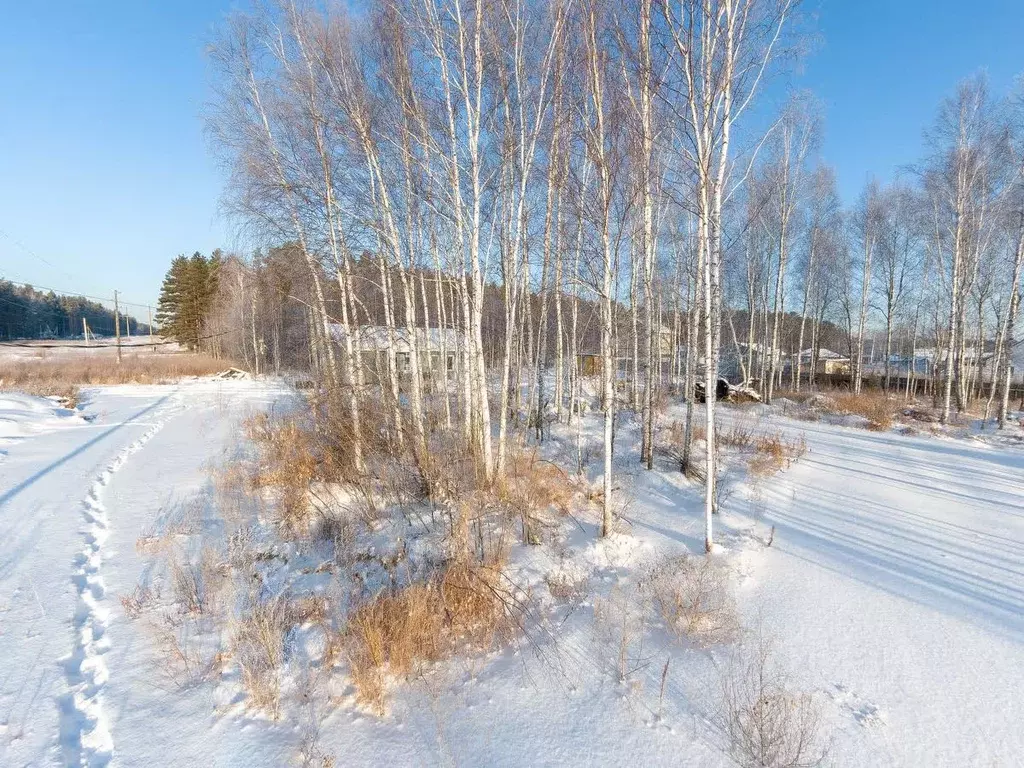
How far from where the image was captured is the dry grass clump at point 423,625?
9.39 feet

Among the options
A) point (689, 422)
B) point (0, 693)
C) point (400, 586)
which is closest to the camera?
point (0, 693)

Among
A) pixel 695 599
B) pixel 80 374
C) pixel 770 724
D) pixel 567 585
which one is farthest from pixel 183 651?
pixel 80 374

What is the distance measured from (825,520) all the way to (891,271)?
21.1 metres

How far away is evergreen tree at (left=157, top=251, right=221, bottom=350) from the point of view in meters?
43.9

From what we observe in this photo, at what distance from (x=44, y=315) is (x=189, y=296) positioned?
4415 cm

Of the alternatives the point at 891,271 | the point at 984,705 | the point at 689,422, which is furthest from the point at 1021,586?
the point at 891,271

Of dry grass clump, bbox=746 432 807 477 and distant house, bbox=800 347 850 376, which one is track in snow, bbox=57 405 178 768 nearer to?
dry grass clump, bbox=746 432 807 477

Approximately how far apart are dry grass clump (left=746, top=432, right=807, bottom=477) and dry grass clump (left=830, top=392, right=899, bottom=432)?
4.65m

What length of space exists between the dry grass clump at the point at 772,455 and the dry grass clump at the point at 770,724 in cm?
527

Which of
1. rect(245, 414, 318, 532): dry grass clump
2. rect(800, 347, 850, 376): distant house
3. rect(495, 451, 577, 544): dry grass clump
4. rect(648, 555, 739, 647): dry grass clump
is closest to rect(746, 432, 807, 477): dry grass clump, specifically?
rect(495, 451, 577, 544): dry grass clump

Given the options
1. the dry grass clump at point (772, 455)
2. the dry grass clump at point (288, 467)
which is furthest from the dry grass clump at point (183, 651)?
the dry grass clump at point (772, 455)

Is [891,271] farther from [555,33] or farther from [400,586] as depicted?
[400,586]

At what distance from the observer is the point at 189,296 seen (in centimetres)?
4466

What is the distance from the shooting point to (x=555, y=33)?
207 inches
